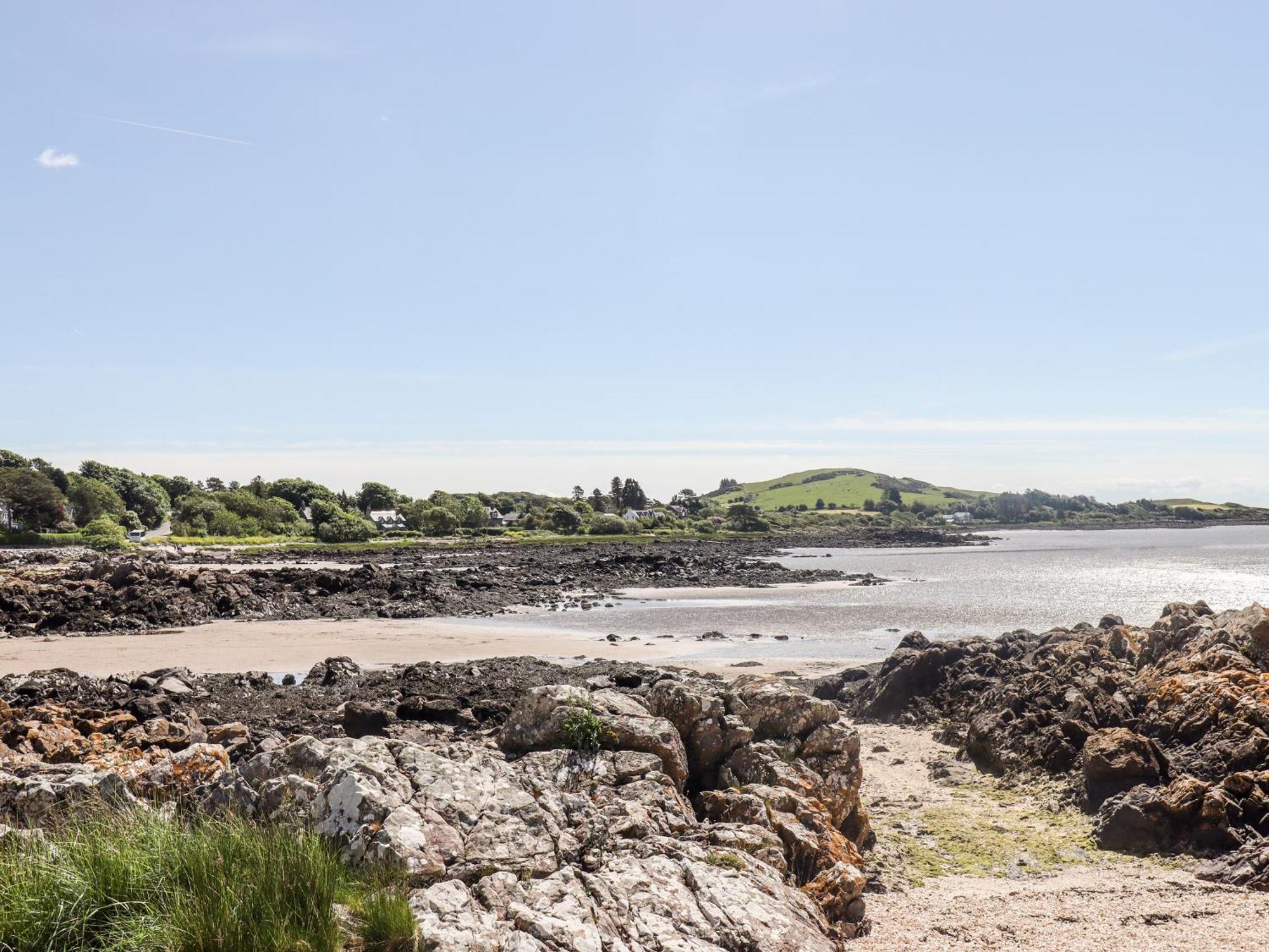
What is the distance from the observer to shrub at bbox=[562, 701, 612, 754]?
33.7ft

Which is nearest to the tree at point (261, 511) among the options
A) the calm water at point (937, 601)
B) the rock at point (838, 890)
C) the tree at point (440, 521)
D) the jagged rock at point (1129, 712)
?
the tree at point (440, 521)

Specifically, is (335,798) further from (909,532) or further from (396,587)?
(909,532)

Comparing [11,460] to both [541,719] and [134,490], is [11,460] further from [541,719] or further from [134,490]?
[541,719]

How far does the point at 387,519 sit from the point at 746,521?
75.1 metres

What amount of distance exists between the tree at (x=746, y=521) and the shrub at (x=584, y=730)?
550ft

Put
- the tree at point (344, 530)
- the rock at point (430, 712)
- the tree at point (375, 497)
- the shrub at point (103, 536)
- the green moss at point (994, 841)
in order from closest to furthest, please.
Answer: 1. the green moss at point (994, 841)
2. the rock at point (430, 712)
3. the shrub at point (103, 536)
4. the tree at point (344, 530)
5. the tree at point (375, 497)

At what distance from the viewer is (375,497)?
17100 centimetres

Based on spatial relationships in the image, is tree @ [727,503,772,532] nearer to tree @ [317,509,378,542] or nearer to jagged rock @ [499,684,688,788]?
tree @ [317,509,378,542]

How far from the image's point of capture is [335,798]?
7.26 m

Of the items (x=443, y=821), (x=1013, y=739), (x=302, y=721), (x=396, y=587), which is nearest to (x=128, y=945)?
(x=443, y=821)

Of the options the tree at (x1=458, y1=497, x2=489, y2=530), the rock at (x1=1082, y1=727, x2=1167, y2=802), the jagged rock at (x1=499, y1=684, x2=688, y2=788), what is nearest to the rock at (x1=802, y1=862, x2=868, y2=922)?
the jagged rock at (x1=499, y1=684, x2=688, y2=788)

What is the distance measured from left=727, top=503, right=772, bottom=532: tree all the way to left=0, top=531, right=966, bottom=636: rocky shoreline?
8849 cm

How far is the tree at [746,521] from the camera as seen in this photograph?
594ft

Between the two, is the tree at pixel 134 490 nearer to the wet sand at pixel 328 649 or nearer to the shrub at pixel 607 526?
the shrub at pixel 607 526
